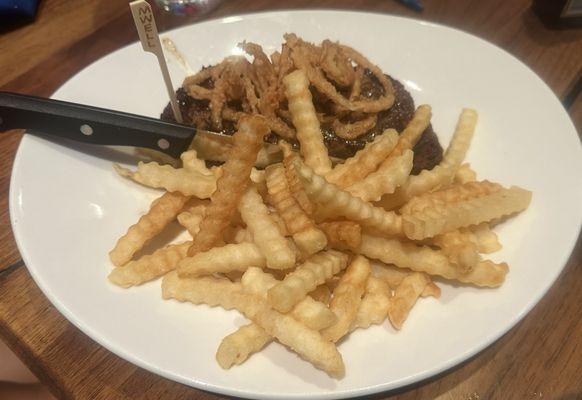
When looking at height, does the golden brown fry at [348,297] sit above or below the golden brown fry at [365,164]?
below

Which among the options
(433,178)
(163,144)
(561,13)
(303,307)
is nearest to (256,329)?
(303,307)

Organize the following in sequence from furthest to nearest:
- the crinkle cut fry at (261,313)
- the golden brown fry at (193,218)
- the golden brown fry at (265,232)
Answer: the golden brown fry at (193,218) → the golden brown fry at (265,232) → the crinkle cut fry at (261,313)

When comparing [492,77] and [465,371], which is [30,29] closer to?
[492,77]

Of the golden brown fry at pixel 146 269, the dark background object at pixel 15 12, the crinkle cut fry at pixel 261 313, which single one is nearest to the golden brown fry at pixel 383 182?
the crinkle cut fry at pixel 261 313

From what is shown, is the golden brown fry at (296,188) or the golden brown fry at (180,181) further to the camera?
the golden brown fry at (180,181)

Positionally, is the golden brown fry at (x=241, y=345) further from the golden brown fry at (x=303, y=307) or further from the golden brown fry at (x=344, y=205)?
the golden brown fry at (x=344, y=205)

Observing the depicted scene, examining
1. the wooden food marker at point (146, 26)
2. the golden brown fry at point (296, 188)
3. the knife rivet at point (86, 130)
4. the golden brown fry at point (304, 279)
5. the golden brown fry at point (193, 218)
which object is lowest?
the golden brown fry at point (193, 218)

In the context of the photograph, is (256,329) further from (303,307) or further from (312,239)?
(312,239)

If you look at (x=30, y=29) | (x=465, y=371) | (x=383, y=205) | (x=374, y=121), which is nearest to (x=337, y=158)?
(x=374, y=121)

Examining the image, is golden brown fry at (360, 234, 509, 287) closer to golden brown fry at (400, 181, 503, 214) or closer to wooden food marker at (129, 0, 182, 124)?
golden brown fry at (400, 181, 503, 214)
